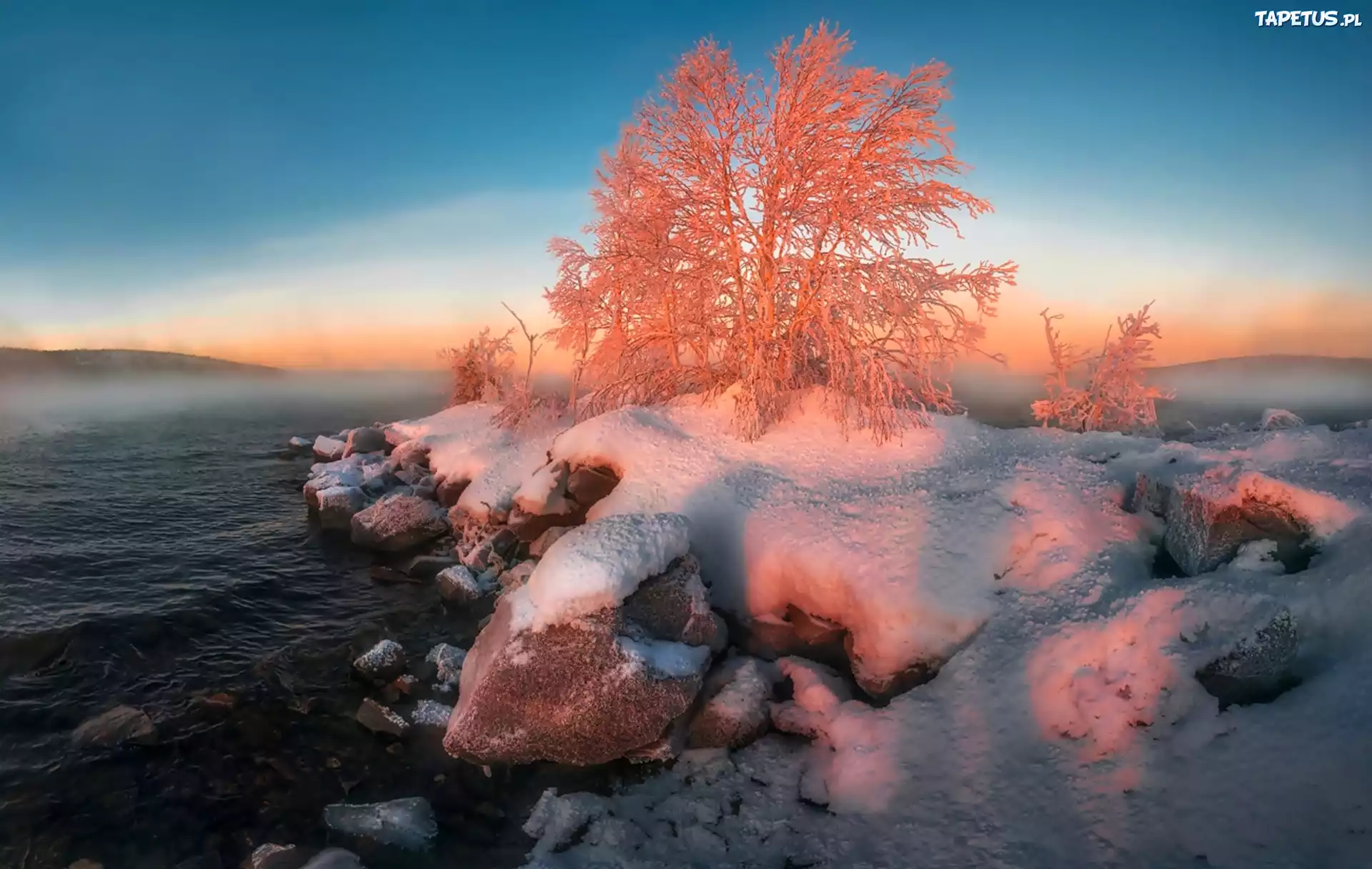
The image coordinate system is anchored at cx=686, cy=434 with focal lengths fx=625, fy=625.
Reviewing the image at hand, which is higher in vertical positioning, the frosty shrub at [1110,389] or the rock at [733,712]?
the frosty shrub at [1110,389]

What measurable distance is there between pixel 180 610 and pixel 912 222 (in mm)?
15105

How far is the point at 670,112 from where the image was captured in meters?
13.5

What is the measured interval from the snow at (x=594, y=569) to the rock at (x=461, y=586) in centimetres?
434

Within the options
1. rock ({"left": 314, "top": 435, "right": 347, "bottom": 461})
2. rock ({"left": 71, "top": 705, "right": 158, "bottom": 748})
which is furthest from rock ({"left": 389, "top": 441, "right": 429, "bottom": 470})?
rock ({"left": 71, "top": 705, "right": 158, "bottom": 748})

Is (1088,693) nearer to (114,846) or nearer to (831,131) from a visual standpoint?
(114,846)

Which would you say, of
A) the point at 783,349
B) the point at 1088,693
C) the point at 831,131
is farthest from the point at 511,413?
the point at 1088,693

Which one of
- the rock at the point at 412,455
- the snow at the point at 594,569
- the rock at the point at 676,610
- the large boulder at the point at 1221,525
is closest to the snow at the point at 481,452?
the rock at the point at 412,455

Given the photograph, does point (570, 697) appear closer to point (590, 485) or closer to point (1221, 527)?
point (590, 485)

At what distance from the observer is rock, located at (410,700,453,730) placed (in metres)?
7.65

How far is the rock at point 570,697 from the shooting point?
22.2 ft

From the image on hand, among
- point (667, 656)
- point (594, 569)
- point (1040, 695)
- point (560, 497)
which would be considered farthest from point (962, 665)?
point (560, 497)

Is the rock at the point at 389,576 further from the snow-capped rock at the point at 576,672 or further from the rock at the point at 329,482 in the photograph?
the snow-capped rock at the point at 576,672

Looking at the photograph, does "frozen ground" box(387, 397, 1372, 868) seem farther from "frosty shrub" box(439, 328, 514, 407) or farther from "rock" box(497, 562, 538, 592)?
"frosty shrub" box(439, 328, 514, 407)

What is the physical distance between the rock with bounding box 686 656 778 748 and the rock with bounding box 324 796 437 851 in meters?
2.79
